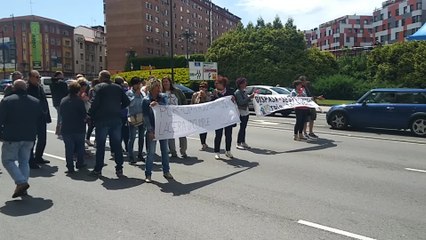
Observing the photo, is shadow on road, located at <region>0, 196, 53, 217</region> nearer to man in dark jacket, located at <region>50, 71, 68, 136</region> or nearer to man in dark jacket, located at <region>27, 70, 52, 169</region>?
man in dark jacket, located at <region>27, 70, 52, 169</region>

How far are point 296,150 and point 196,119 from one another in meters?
3.13

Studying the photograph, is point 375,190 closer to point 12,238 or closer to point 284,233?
point 284,233

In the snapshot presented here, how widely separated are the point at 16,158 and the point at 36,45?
104 metres

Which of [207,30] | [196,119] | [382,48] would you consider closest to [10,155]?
[196,119]

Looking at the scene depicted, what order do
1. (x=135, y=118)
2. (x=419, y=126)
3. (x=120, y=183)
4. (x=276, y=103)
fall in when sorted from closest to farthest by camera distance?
(x=120, y=183) → (x=135, y=118) → (x=276, y=103) → (x=419, y=126)

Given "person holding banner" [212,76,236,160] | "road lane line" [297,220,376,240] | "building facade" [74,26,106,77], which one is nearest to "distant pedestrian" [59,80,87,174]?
"person holding banner" [212,76,236,160]

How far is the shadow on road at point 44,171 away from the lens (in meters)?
8.22

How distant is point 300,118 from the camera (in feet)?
40.8

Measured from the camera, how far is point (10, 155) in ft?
21.7

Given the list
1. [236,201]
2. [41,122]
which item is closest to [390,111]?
[236,201]

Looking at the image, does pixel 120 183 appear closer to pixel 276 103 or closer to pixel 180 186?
pixel 180 186

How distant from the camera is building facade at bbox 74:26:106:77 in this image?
110m

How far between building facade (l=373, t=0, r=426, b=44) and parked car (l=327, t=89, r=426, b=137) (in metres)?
84.4

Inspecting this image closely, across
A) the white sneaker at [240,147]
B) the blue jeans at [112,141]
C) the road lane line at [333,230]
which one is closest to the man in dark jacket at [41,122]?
the blue jeans at [112,141]
